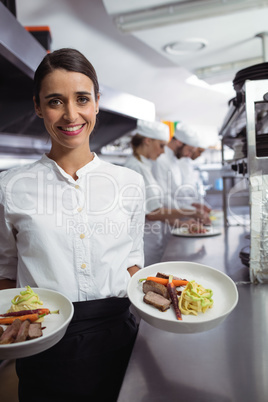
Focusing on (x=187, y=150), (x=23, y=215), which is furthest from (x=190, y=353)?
(x=187, y=150)

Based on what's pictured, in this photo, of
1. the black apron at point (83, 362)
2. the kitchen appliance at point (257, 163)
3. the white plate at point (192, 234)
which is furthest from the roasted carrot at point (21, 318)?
the white plate at point (192, 234)

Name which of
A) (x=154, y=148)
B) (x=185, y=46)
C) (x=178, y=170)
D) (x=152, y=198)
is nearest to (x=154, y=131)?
(x=154, y=148)

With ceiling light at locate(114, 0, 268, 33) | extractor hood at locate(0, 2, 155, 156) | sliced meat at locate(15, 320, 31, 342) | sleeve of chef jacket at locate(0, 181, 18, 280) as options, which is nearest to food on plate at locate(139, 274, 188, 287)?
sliced meat at locate(15, 320, 31, 342)

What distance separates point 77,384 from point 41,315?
265mm

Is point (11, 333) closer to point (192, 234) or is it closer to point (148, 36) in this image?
point (192, 234)

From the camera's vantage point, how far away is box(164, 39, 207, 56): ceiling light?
339cm

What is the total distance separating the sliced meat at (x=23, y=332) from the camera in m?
0.68

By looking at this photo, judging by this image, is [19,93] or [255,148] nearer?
[255,148]

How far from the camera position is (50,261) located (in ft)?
3.07

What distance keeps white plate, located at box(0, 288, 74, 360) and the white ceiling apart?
256 cm

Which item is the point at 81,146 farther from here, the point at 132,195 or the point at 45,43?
the point at 45,43

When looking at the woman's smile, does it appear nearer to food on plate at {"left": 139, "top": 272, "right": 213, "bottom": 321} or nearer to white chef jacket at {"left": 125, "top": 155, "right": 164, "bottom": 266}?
food on plate at {"left": 139, "top": 272, "right": 213, "bottom": 321}

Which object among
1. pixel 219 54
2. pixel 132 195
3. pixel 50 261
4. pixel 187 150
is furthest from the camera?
pixel 219 54

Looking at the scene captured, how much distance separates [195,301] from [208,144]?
276cm
